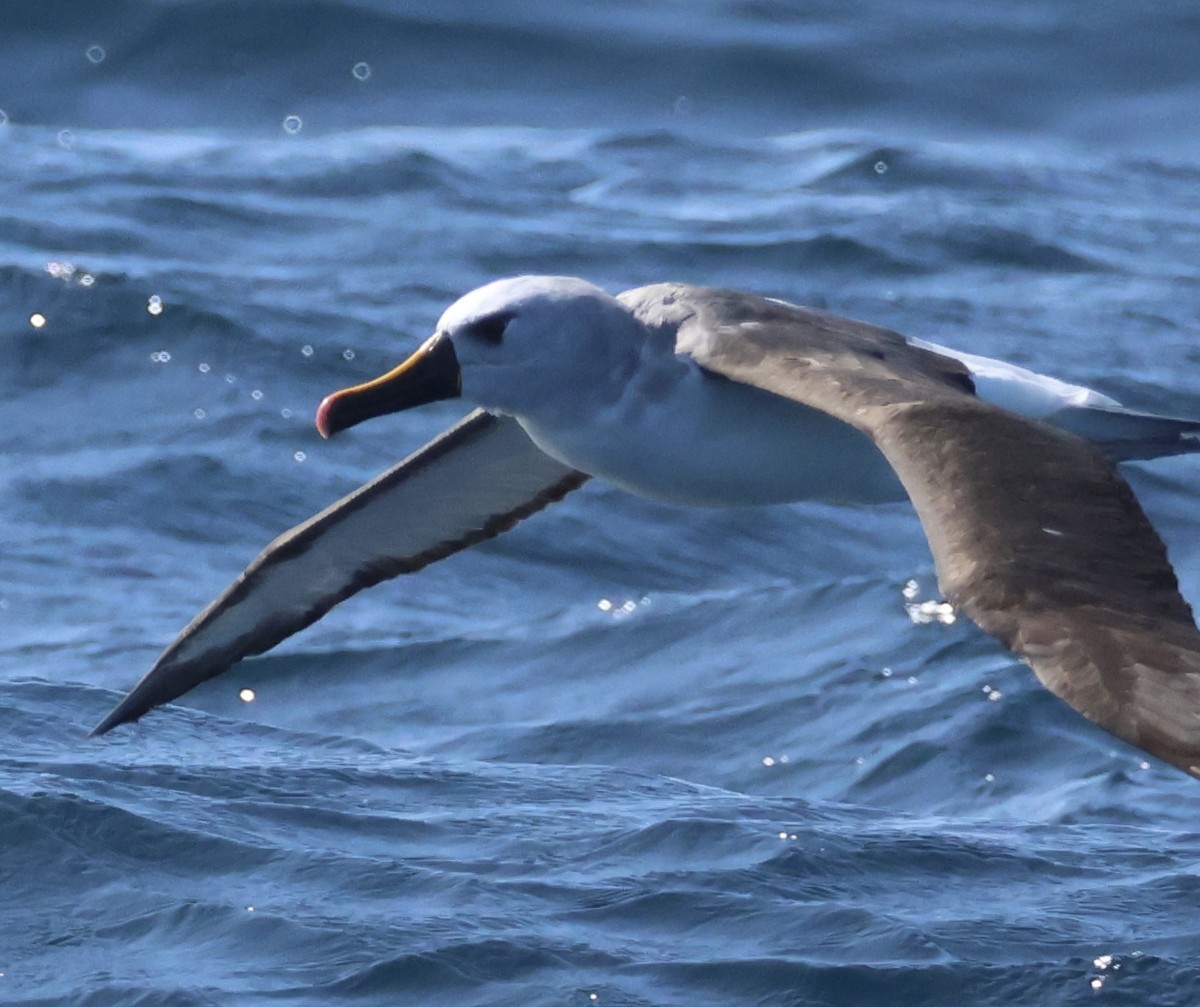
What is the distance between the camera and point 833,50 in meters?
22.6

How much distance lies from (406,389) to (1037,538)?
2.56 m

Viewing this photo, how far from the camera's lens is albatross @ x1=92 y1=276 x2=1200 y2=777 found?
557 centimetres

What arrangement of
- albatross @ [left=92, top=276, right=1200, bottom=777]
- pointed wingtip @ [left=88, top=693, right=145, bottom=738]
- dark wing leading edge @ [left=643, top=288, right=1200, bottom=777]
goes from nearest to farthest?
dark wing leading edge @ [left=643, top=288, right=1200, bottom=777], albatross @ [left=92, top=276, right=1200, bottom=777], pointed wingtip @ [left=88, top=693, right=145, bottom=738]

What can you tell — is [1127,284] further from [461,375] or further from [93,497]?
[461,375]

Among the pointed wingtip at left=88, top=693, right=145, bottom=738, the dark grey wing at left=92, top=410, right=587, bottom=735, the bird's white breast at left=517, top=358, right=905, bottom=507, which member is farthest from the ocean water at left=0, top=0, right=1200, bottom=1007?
the bird's white breast at left=517, top=358, right=905, bottom=507

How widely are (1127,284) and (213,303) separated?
7410 mm

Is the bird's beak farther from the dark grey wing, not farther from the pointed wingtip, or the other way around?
the pointed wingtip

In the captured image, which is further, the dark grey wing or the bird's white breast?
the dark grey wing

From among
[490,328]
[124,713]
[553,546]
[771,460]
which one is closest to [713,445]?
[771,460]

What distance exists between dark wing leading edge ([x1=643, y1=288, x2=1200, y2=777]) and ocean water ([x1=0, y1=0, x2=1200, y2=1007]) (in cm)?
210

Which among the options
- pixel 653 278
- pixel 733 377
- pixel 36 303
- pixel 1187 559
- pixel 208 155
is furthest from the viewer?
pixel 208 155

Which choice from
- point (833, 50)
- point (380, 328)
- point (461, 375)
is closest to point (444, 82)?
point (833, 50)

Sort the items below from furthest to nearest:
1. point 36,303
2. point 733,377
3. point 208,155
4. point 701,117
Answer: point 701,117, point 208,155, point 36,303, point 733,377

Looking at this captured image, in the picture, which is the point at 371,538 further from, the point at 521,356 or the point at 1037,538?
the point at 1037,538
